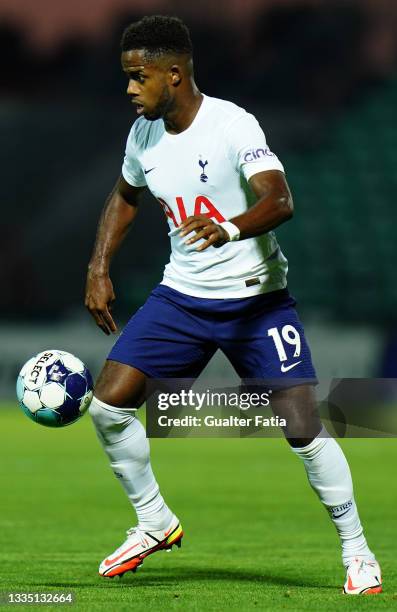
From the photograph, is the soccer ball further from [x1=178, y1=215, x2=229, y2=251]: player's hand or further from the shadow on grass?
[x1=178, y1=215, x2=229, y2=251]: player's hand

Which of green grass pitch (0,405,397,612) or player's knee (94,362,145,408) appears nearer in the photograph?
green grass pitch (0,405,397,612)

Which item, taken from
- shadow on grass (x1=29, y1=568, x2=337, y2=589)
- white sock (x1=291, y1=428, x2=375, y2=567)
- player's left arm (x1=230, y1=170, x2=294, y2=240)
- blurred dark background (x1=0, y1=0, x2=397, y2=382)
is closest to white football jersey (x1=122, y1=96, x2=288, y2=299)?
player's left arm (x1=230, y1=170, x2=294, y2=240)

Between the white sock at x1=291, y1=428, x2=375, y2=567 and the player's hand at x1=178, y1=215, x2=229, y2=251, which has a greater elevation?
the player's hand at x1=178, y1=215, x2=229, y2=251

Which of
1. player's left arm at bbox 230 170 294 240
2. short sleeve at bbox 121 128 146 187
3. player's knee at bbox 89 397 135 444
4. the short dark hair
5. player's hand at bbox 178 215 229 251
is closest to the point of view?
player's hand at bbox 178 215 229 251

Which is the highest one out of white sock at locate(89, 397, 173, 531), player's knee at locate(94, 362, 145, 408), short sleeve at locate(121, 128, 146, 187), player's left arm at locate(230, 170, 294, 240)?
player's left arm at locate(230, 170, 294, 240)

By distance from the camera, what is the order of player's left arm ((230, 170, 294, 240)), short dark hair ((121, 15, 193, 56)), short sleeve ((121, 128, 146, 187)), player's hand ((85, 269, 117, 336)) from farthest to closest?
short sleeve ((121, 128, 146, 187)) → player's hand ((85, 269, 117, 336)) → short dark hair ((121, 15, 193, 56)) → player's left arm ((230, 170, 294, 240))

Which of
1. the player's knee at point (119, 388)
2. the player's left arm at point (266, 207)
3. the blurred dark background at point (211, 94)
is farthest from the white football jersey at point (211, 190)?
the blurred dark background at point (211, 94)

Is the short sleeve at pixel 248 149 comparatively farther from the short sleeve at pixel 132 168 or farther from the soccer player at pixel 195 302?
the short sleeve at pixel 132 168

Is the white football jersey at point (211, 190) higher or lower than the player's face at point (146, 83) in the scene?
lower

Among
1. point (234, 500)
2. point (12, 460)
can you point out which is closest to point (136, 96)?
point (234, 500)

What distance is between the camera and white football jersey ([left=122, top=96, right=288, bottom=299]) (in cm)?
615

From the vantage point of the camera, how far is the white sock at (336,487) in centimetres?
612

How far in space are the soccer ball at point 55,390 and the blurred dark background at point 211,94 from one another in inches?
762

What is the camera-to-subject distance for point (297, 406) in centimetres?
612
